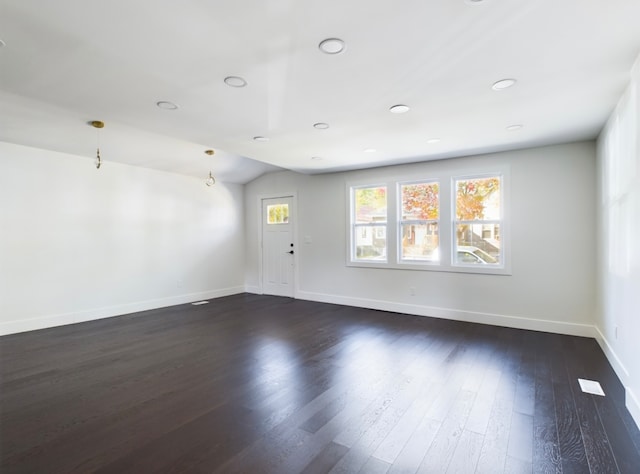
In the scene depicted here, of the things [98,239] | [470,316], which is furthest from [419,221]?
[98,239]

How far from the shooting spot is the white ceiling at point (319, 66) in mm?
1756

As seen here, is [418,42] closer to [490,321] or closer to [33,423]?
[33,423]

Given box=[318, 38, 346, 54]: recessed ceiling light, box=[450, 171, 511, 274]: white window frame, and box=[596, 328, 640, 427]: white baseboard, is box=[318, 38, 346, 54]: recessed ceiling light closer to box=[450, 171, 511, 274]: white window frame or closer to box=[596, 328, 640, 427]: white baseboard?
box=[596, 328, 640, 427]: white baseboard

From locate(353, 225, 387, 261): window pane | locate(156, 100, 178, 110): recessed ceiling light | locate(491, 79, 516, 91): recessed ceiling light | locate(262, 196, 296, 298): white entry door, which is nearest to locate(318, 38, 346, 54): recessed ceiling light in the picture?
locate(491, 79, 516, 91): recessed ceiling light

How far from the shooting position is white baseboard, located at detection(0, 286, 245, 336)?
435 cm

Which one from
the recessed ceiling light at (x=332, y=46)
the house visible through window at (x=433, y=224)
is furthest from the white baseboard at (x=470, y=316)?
the recessed ceiling light at (x=332, y=46)

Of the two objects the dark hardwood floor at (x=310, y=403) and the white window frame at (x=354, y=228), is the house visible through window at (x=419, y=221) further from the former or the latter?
the dark hardwood floor at (x=310, y=403)

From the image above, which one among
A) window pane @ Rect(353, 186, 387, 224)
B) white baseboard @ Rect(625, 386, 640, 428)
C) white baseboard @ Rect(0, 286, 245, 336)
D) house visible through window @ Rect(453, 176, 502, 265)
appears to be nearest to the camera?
white baseboard @ Rect(625, 386, 640, 428)

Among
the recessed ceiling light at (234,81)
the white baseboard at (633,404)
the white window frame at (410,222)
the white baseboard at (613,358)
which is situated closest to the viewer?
the white baseboard at (633,404)

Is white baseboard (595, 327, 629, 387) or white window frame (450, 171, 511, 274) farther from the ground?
white window frame (450, 171, 511, 274)

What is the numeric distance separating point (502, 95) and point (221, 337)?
13.0 feet

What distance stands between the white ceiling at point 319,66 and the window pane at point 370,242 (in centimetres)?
205

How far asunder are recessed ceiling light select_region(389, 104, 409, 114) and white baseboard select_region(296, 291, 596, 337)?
3.18 metres

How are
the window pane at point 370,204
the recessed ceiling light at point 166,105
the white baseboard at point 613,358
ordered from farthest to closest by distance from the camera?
the window pane at point 370,204 < the recessed ceiling light at point 166,105 < the white baseboard at point 613,358
